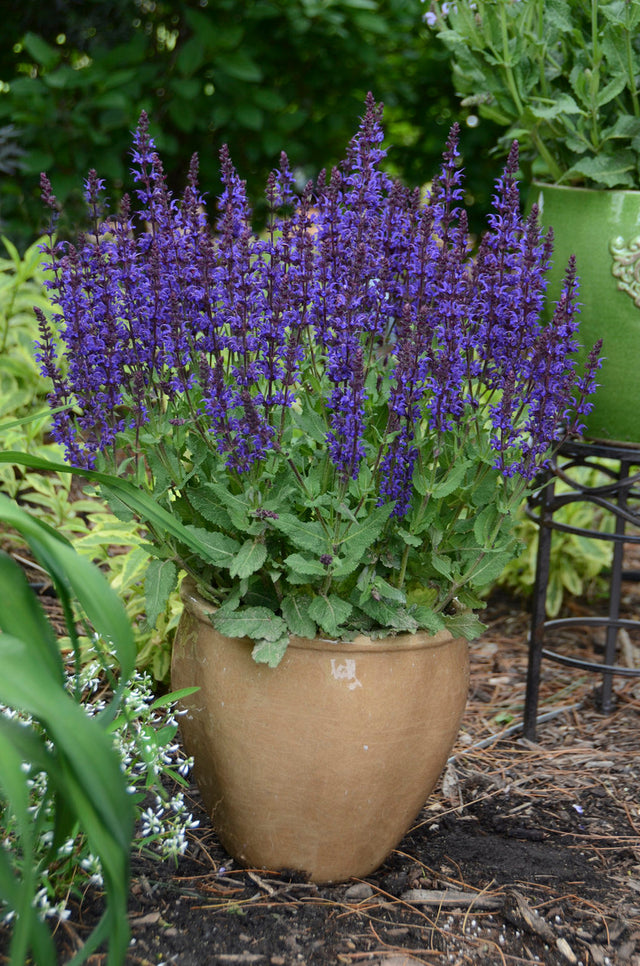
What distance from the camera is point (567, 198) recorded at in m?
2.27

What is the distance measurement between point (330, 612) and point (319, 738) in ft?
0.75

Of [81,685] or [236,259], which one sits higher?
[236,259]

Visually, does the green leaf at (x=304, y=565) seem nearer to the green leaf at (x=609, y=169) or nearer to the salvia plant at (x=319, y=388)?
the salvia plant at (x=319, y=388)

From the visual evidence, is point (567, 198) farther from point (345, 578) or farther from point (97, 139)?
point (97, 139)

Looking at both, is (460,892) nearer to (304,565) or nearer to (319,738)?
(319,738)

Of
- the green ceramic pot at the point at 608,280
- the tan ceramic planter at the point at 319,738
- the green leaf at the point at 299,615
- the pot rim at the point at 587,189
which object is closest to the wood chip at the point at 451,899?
the tan ceramic planter at the point at 319,738

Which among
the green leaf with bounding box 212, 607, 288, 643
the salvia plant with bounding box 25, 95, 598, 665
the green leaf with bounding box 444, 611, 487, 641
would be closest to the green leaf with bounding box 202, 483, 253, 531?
the salvia plant with bounding box 25, 95, 598, 665

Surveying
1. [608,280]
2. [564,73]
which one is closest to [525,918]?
[608,280]

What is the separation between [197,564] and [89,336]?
47cm

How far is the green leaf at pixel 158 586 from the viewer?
176cm

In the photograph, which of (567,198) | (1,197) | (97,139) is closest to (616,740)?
(567,198)

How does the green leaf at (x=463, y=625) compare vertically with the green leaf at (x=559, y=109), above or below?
below

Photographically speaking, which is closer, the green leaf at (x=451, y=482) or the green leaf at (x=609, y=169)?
the green leaf at (x=451, y=482)

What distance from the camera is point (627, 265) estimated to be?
219 centimetres
